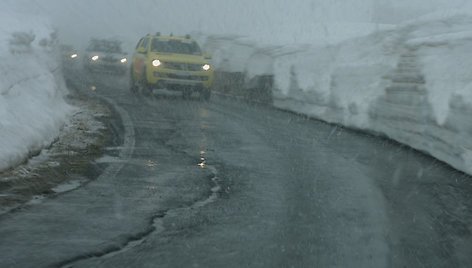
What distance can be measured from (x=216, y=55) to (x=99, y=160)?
17891 millimetres

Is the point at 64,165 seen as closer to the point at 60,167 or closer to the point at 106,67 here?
the point at 60,167

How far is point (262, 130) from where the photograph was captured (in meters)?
12.5

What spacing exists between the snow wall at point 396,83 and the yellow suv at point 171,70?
2.00m

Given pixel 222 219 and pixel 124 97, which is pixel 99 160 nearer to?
pixel 222 219

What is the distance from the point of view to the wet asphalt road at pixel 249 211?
4.45 meters

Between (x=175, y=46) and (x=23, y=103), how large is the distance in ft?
35.8

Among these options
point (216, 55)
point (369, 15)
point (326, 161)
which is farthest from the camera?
point (369, 15)

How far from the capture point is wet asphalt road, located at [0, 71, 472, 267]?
4.45 m

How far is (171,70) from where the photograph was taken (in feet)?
62.2

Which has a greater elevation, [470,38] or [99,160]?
[470,38]

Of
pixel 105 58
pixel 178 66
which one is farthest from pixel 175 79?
pixel 105 58

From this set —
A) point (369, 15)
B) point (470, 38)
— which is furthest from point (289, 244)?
point (369, 15)

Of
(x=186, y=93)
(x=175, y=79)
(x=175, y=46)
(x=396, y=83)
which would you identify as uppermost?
(x=175, y=46)

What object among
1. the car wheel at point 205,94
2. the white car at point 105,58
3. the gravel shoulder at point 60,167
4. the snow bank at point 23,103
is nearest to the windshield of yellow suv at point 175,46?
the car wheel at point 205,94
